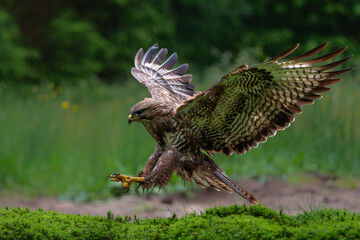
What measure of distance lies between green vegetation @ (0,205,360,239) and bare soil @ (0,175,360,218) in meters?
1.96

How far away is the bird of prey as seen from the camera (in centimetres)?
351

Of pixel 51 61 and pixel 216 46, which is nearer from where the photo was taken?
pixel 51 61

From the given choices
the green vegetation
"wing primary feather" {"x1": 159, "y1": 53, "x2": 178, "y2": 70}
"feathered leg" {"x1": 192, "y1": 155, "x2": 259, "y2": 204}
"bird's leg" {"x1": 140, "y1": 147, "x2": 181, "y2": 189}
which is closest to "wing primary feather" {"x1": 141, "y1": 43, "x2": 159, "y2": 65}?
"wing primary feather" {"x1": 159, "y1": 53, "x2": 178, "y2": 70}

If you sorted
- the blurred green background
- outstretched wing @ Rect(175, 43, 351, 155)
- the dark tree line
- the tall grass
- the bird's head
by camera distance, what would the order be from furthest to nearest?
the dark tree line → the blurred green background → the tall grass → the bird's head → outstretched wing @ Rect(175, 43, 351, 155)

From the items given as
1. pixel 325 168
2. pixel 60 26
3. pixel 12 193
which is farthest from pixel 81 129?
pixel 60 26

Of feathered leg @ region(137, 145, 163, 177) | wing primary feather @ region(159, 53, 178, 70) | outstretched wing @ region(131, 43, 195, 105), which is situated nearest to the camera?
feathered leg @ region(137, 145, 163, 177)

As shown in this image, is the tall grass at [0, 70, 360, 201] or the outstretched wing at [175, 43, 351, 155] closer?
the outstretched wing at [175, 43, 351, 155]

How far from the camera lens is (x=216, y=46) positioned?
1612 centimetres

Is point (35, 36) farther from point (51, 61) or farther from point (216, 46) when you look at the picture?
point (216, 46)

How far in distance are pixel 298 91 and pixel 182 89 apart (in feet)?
4.24

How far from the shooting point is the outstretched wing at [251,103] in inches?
137

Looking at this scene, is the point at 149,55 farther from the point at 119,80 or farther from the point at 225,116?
the point at 119,80

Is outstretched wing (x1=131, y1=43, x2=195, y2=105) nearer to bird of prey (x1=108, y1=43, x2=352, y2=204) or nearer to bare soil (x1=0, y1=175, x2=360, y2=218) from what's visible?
bird of prey (x1=108, y1=43, x2=352, y2=204)

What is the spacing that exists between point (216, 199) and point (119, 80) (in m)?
9.00
